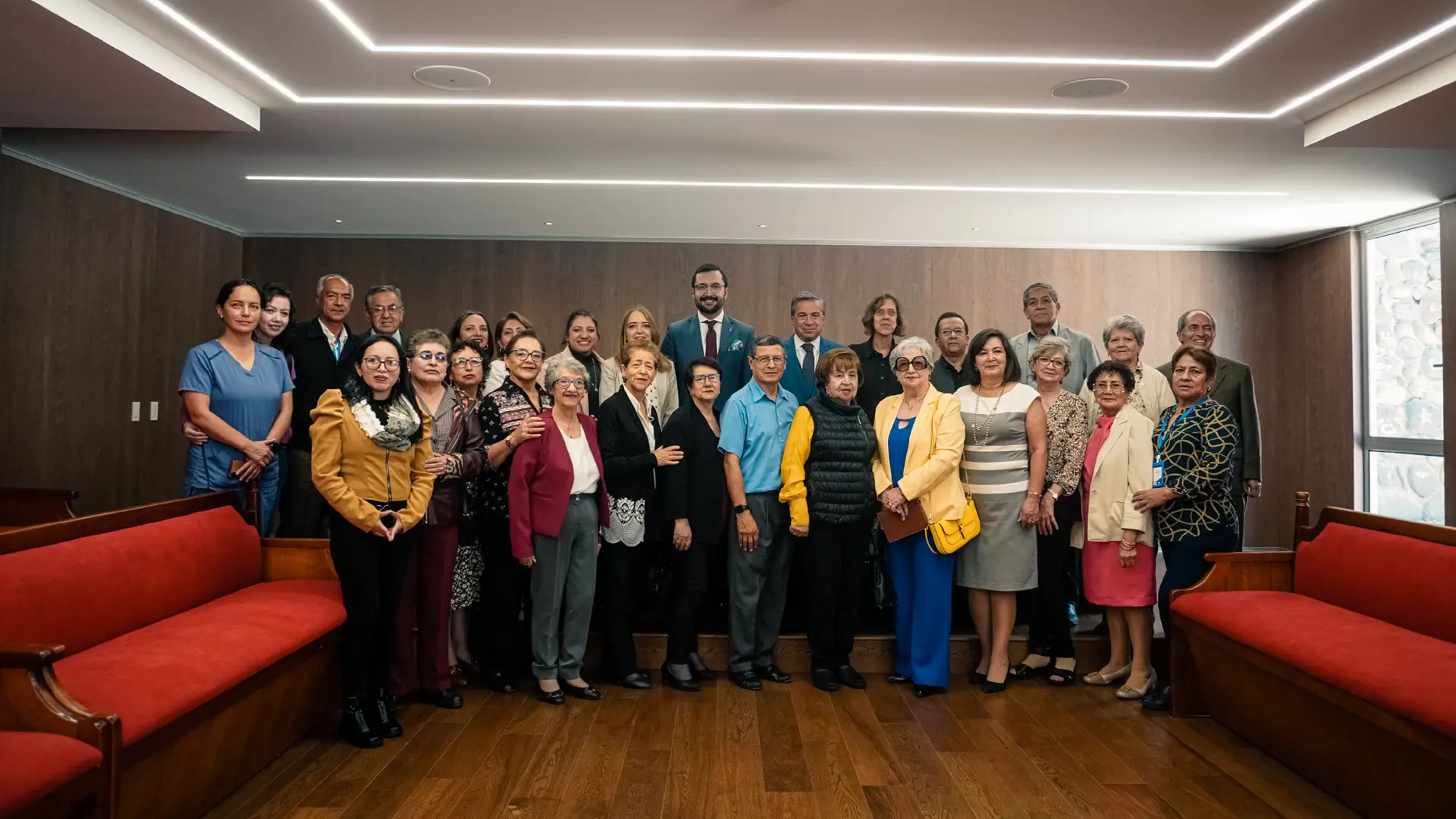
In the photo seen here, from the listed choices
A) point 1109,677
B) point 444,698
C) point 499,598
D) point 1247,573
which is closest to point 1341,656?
point 1247,573

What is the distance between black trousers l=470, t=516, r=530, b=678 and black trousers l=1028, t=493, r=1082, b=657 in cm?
250

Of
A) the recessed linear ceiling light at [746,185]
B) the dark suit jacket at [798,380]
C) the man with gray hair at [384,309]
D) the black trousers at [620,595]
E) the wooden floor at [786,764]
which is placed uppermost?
the recessed linear ceiling light at [746,185]

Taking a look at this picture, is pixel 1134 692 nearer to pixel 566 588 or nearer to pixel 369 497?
pixel 566 588

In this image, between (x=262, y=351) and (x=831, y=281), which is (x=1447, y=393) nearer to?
(x=831, y=281)

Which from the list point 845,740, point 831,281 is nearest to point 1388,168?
point 831,281

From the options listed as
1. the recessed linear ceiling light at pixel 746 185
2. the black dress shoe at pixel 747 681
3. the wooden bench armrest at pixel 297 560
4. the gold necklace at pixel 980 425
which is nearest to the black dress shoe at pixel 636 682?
the black dress shoe at pixel 747 681

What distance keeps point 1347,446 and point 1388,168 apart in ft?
10.2

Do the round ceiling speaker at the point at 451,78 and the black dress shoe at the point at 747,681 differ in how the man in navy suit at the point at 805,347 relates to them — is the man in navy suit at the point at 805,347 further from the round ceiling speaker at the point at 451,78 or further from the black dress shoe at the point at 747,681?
the round ceiling speaker at the point at 451,78

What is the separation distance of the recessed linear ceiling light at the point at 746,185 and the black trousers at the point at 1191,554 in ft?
11.4

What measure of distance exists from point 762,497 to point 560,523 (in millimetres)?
944

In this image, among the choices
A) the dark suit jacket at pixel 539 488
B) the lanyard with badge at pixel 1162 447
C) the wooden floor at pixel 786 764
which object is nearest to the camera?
the wooden floor at pixel 786 764

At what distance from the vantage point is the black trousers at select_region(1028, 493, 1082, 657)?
14.3 feet

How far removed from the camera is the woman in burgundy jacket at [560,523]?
3.87 meters

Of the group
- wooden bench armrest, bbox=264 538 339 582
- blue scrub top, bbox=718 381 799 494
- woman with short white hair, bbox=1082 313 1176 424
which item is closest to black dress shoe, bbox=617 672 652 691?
blue scrub top, bbox=718 381 799 494
